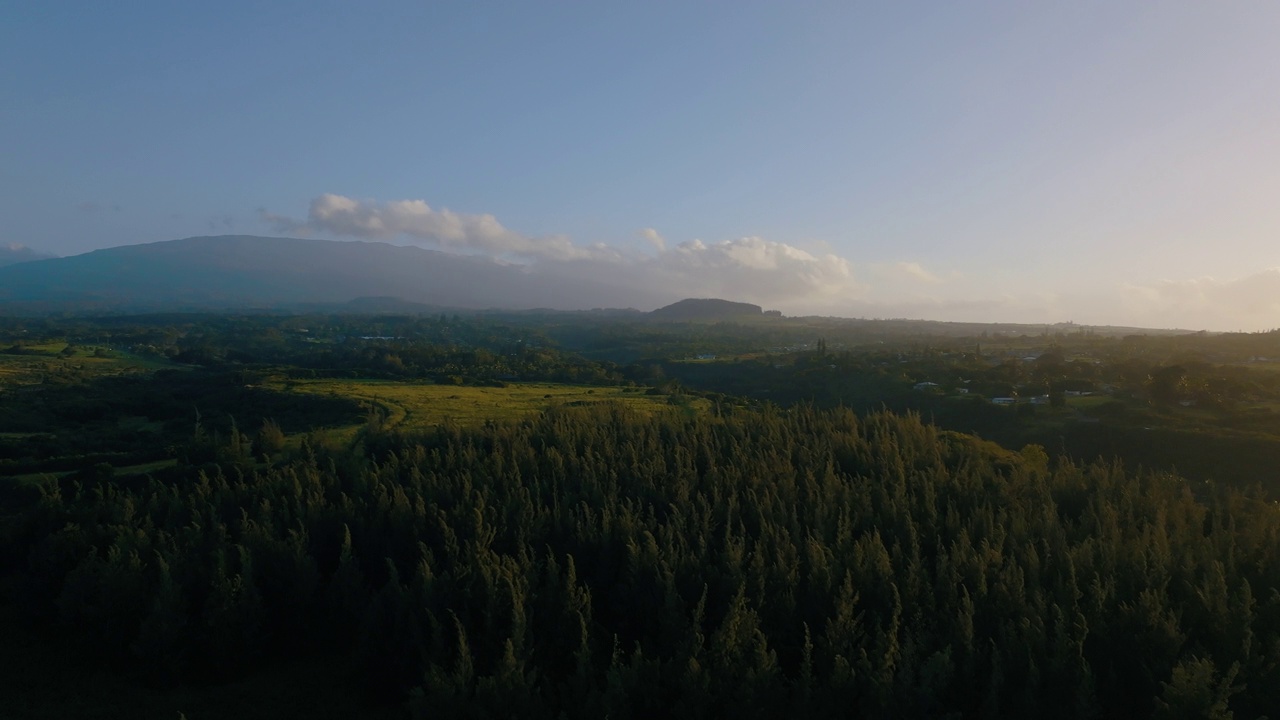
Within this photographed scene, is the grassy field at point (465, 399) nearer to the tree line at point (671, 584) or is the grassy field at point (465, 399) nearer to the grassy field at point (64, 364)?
the tree line at point (671, 584)

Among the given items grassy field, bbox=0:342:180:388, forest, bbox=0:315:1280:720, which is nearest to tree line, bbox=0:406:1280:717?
forest, bbox=0:315:1280:720

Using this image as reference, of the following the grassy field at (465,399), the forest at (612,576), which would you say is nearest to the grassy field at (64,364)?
the forest at (612,576)

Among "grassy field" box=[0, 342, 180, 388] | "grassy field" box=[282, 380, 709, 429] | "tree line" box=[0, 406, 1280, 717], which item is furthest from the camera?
"grassy field" box=[0, 342, 180, 388]

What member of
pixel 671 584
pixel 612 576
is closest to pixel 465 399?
Answer: pixel 612 576

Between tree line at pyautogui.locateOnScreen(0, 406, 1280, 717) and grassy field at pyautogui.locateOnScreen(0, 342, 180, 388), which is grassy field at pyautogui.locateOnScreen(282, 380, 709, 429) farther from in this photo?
grassy field at pyautogui.locateOnScreen(0, 342, 180, 388)

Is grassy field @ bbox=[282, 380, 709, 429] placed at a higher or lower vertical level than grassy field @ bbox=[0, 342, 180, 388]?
lower

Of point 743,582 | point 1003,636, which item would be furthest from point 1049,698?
point 743,582

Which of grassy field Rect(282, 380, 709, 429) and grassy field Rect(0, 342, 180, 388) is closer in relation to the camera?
grassy field Rect(282, 380, 709, 429)

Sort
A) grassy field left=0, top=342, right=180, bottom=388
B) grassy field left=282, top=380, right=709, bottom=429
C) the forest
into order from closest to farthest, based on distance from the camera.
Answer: the forest
grassy field left=282, top=380, right=709, bottom=429
grassy field left=0, top=342, right=180, bottom=388
